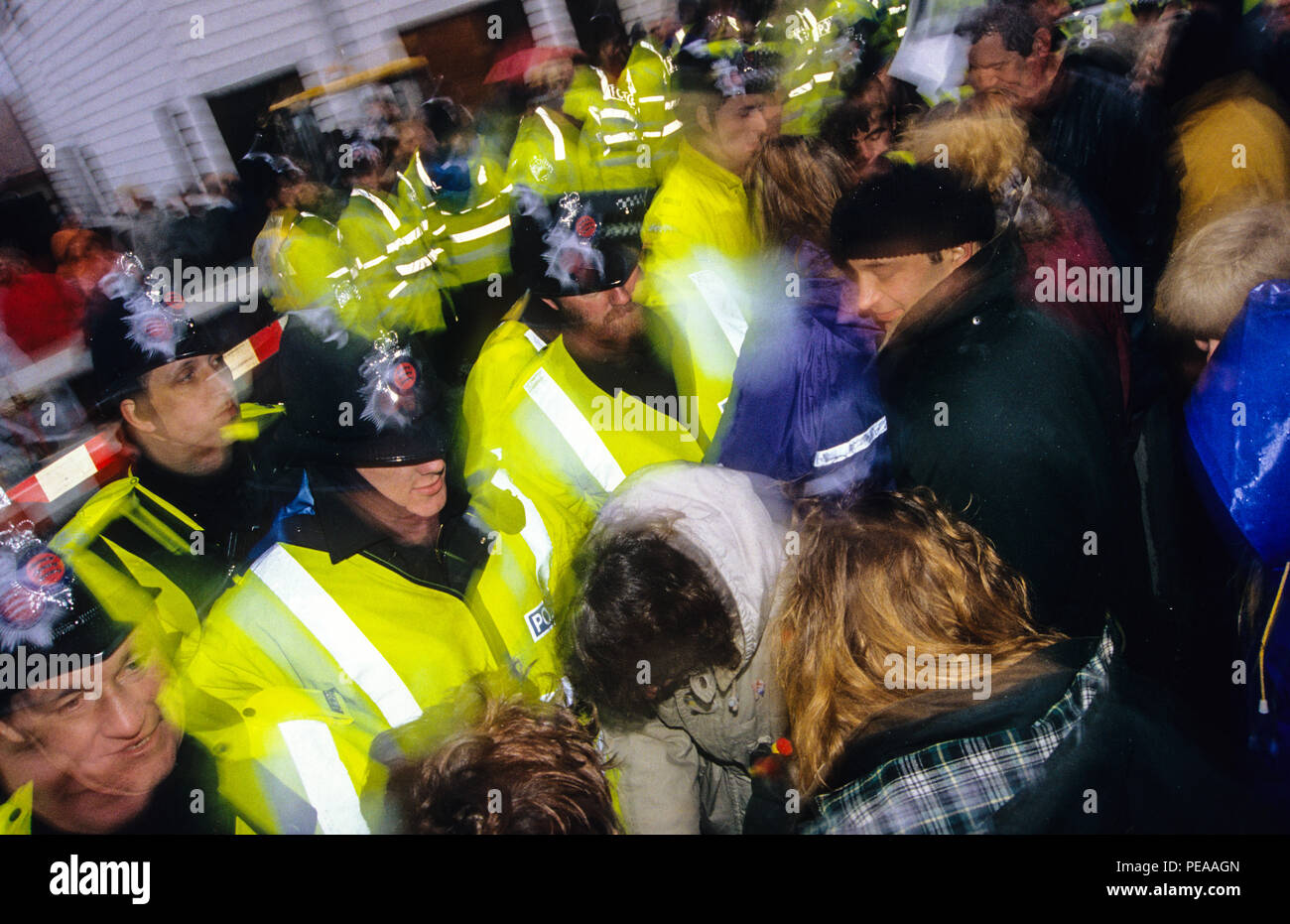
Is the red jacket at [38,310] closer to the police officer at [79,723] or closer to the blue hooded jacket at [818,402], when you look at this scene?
the police officer at [79,723]

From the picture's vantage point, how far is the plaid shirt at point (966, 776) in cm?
107

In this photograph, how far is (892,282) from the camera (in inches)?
71.1

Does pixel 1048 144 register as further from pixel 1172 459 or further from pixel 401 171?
pixel 401 171

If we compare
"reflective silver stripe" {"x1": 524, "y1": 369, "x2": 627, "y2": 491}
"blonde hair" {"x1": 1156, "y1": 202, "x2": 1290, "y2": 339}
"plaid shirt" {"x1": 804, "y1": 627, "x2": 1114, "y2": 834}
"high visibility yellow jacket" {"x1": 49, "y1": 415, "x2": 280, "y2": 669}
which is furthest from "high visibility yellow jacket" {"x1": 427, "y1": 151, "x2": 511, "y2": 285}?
"plaid shirt" {"x1": 804, "y1": 627, "x2": 1114, "y2": 834}

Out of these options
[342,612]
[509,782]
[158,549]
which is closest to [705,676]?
[509,782]

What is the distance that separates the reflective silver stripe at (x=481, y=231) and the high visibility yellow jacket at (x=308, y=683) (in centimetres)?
257

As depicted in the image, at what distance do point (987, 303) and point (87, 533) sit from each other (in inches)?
90.0

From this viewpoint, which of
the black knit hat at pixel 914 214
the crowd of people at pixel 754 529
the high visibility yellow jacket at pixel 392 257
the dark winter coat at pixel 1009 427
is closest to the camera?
the crowd of people at pixel 754 529

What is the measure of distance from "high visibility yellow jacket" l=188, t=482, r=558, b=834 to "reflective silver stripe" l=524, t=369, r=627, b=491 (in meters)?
0.62

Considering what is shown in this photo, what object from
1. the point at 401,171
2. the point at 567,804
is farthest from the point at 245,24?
the point at 567,804

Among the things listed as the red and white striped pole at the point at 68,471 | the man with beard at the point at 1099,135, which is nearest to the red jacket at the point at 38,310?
the red and white striped pole at the point at 68,471

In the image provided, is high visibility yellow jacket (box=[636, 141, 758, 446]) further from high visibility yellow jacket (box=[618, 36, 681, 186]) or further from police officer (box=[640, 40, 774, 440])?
high visibility yellow jacket (box=[618, 36, 681, 186])

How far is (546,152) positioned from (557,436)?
2.79 meters
